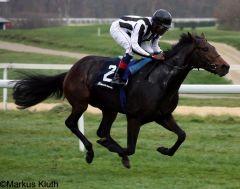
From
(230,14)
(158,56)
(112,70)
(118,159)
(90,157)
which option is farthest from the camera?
(230,14)

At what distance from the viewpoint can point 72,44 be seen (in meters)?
36.2

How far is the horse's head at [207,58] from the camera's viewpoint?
741cm

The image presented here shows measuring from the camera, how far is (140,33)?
308 inches

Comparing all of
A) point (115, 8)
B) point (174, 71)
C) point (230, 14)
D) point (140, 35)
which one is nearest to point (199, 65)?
point (174, 71)

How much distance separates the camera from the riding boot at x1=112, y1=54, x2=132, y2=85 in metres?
7.90

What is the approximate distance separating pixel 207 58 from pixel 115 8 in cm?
4702

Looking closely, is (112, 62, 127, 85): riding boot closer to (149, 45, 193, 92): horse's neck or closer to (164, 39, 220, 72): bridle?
(149, 45, 193, 92): horse's neck

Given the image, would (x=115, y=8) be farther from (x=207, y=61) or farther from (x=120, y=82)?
(x=207, y=61)

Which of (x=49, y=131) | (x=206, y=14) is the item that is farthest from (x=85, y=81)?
(x=206, y=14)

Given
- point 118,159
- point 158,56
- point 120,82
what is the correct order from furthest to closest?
point 118,159 → point 120,82 → point 158,56

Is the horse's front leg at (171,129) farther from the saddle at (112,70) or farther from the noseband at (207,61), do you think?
the noseband at (207,61)

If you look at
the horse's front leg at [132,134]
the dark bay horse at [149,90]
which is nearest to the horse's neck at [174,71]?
the dark bay horse at [149,90]

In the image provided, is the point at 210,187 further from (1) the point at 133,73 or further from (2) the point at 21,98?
(2) the point at 21,98

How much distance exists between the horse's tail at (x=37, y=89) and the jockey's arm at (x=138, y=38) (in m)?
1.48
